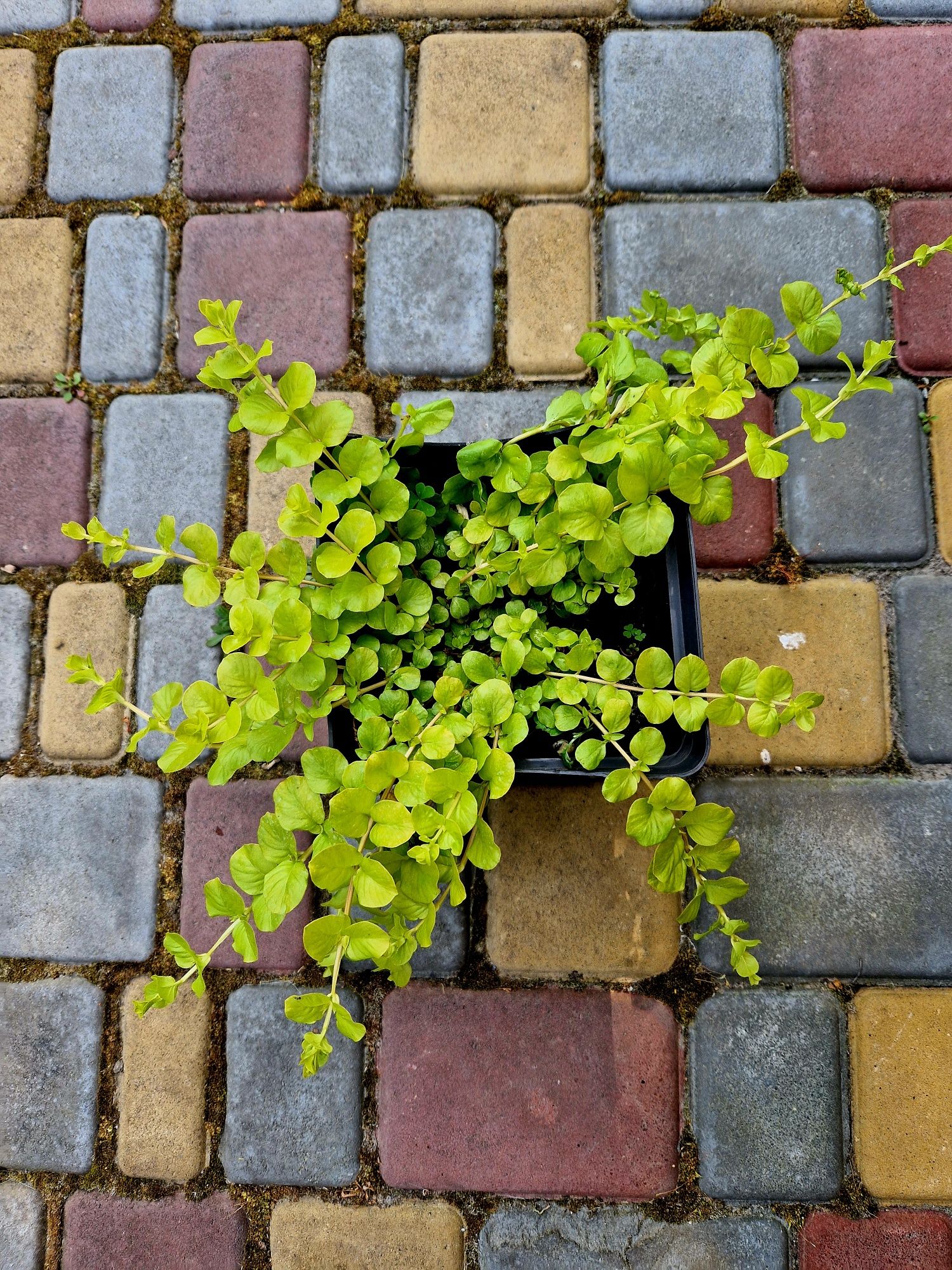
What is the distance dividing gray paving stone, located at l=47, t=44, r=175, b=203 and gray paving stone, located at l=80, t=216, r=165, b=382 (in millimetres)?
75

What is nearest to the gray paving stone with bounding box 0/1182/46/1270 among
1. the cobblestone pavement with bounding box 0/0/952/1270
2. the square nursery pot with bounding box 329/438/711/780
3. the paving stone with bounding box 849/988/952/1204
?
the cobblestone pavement with bounding box 0/0/952/1270

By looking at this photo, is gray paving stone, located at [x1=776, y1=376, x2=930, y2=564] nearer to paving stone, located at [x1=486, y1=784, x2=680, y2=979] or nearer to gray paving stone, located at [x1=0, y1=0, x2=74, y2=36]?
paving stone, located at [x1=486, y1=784, x2=680, y2=979]

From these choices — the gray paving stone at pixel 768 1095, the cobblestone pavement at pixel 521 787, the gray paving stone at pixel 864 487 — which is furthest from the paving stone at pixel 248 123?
the gray paving stone at pixel 768 1095

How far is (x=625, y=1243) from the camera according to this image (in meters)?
1.26

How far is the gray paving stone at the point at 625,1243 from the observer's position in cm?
125

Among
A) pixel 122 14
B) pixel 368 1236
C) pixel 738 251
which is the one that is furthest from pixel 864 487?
pixel 122 14

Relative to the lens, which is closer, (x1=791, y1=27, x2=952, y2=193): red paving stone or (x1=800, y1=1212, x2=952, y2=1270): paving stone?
(x1=800, y1=1212, x2=952, y2=1270): paving stone

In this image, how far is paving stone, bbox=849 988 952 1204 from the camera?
125 cm

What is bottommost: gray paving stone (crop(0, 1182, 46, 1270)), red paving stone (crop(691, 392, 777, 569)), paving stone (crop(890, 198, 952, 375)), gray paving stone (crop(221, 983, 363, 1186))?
gray paving stone (crop(0, 1182, 46, 1270))

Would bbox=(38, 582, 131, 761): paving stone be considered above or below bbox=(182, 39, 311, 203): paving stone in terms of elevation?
below

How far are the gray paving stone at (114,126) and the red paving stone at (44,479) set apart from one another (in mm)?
367

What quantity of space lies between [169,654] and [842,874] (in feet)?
3.44

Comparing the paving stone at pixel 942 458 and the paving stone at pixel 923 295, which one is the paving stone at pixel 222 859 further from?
the paving stone at pixel 923 295

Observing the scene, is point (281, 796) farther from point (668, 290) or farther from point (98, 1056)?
point (668, 290)
